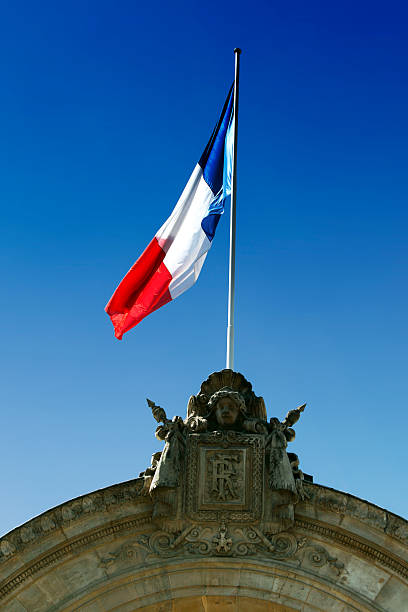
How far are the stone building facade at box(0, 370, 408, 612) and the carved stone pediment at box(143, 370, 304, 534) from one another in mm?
15

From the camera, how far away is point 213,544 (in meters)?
12.5

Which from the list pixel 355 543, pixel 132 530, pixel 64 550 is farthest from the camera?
pixel 132 530

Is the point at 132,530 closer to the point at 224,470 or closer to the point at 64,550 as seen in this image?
the point at 64,550

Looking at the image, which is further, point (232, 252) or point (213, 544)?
point (232, 252)

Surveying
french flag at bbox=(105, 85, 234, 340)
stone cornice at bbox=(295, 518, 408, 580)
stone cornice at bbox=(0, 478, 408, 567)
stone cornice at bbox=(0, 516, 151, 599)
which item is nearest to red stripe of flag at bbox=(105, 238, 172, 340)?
french flag at bbox=(105, 85, 234, 340)

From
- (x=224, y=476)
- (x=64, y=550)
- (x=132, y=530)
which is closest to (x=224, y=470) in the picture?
(x=224, y=476)

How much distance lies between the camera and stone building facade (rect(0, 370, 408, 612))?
12227 millimetres

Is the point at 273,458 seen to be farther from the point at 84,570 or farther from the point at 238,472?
the point at 84,570

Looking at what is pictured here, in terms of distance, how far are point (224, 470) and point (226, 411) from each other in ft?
2.56

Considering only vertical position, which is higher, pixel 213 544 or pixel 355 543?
pixel 355 543

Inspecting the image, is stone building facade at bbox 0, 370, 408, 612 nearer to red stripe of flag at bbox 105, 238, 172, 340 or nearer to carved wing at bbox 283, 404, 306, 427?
carved wing at bbox 283, 404, 306, 427

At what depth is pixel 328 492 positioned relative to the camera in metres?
12.6

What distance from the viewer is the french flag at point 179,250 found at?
15031mm

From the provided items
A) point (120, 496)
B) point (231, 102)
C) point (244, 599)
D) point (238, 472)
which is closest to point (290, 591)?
point (244, 599)
